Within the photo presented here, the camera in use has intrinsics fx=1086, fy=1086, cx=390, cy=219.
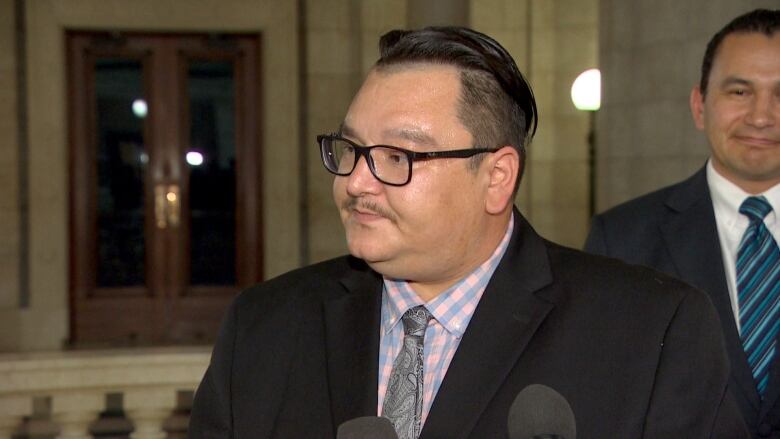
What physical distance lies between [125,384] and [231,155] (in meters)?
5.53

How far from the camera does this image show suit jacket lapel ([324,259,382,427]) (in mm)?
1627

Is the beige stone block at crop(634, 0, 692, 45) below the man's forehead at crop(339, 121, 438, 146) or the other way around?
the other way around

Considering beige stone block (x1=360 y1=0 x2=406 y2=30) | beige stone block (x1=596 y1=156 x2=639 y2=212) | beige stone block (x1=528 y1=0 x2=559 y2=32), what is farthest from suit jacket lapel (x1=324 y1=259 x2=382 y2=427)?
beige stone block (x1=528 y1=0 x2=559 y2=32)

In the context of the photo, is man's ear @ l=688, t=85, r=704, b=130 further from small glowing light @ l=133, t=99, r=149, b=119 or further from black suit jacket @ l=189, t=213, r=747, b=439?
small glowing light @ l=133, t=99, r=149, b=119

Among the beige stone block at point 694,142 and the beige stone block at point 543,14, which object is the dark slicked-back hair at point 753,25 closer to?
the beige stone block at point 694,142

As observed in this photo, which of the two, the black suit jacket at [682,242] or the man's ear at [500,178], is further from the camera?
the black suit jacket at [682,242]

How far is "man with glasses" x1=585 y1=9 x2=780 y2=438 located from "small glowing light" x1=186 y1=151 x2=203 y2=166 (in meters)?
7.12

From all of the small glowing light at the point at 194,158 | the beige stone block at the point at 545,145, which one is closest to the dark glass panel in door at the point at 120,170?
the small glowing light at the point at 194,158

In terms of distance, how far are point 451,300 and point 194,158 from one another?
7856 mm

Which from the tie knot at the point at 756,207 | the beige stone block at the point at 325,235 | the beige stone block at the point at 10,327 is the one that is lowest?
the beige stone block at the point at 10,327

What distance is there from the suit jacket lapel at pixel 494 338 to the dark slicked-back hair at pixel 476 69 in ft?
0.45

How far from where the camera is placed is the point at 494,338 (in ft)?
5.31

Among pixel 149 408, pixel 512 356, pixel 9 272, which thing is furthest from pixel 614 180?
pixel 512 356

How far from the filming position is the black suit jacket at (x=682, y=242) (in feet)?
7.57
